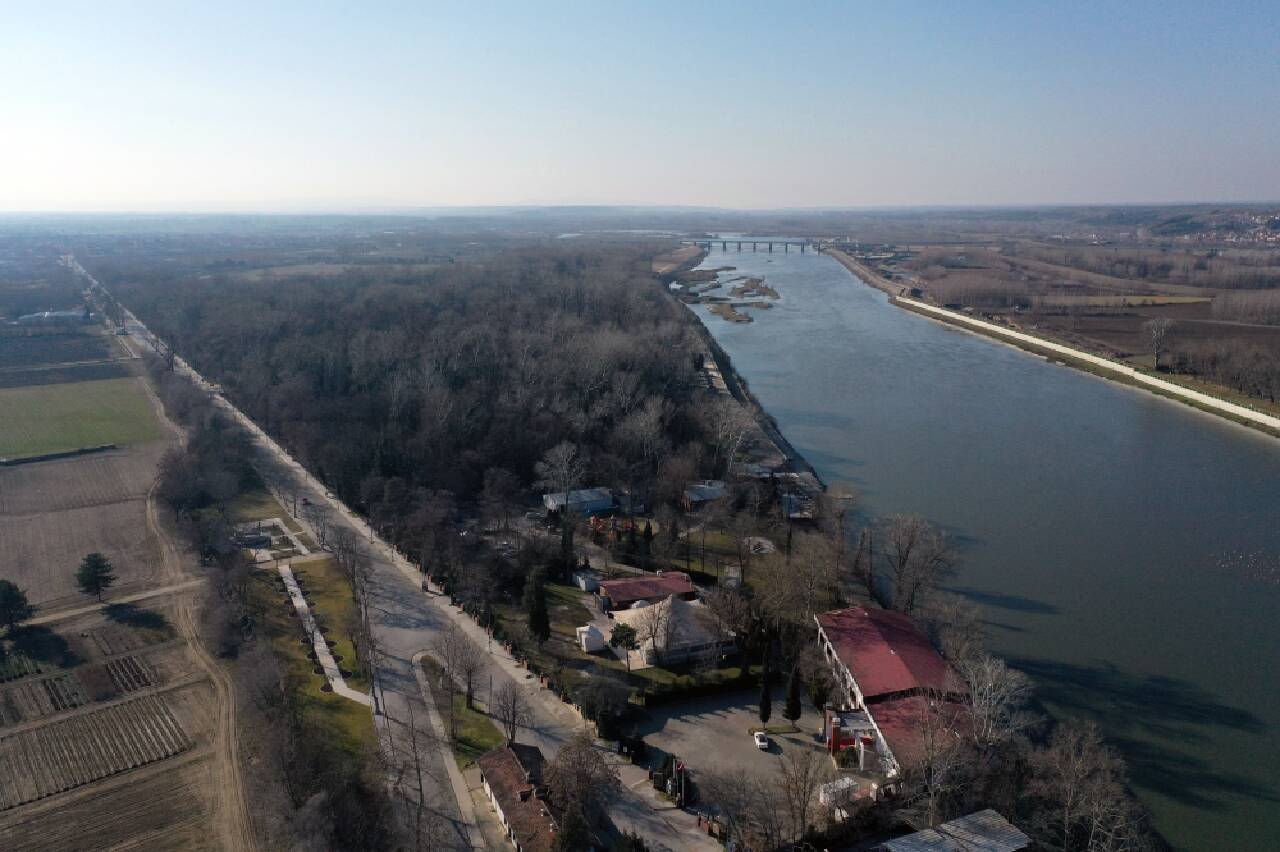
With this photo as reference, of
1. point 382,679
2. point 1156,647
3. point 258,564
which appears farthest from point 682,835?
point 258,564

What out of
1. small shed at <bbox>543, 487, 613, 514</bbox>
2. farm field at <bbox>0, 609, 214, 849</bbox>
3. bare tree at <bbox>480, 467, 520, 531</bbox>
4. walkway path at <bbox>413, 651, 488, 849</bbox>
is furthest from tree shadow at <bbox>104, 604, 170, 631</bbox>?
small shed at <bbox>543, 487, 613, 514</bbox>

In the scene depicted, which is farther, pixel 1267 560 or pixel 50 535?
pixel 50 535

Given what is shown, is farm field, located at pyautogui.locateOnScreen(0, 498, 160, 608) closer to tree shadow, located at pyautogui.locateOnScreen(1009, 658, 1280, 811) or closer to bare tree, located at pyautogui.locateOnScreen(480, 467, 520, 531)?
bare tree, located at pyautogui.locateOnScreen(480, 467, 520, 531)

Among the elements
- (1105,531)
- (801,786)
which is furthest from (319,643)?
(1105,531)

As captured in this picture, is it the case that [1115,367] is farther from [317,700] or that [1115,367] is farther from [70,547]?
[70,547]

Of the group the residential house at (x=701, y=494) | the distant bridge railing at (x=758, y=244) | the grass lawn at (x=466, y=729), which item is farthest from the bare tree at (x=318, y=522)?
the distant bridge railing at (x=758, y=244)

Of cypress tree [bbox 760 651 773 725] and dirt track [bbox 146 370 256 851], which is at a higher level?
cypress tree [bbox 760 651 773 725]

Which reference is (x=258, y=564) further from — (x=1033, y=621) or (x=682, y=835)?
(x=1033, y=621)
